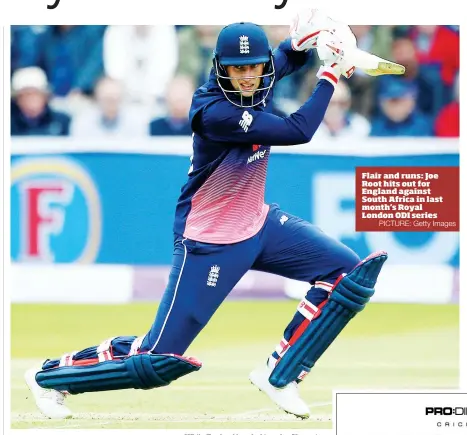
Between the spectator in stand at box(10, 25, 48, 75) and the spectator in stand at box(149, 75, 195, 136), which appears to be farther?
the spectator in stand at box(10, 25, 48, 75)

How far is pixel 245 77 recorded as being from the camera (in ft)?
19.1

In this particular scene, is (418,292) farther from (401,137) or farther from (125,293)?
(125,293)

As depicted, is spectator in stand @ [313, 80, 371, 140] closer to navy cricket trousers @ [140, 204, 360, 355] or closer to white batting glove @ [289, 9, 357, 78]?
white batting glove @ [289, 9, 357, 78]

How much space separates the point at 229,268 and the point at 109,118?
13.7 feet

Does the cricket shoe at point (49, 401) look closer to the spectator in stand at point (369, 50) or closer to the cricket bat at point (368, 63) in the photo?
the cricket bat at point (368, 63)

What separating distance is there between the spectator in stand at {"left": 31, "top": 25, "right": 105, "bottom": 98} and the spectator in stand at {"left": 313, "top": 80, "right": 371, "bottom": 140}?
6.32 ft

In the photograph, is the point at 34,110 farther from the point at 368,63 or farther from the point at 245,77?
the point at 368,63

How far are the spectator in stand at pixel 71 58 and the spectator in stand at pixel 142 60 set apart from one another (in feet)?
0.40

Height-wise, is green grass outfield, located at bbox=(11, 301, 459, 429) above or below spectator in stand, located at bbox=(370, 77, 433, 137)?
below

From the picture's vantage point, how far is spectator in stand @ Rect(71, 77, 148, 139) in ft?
32.2
